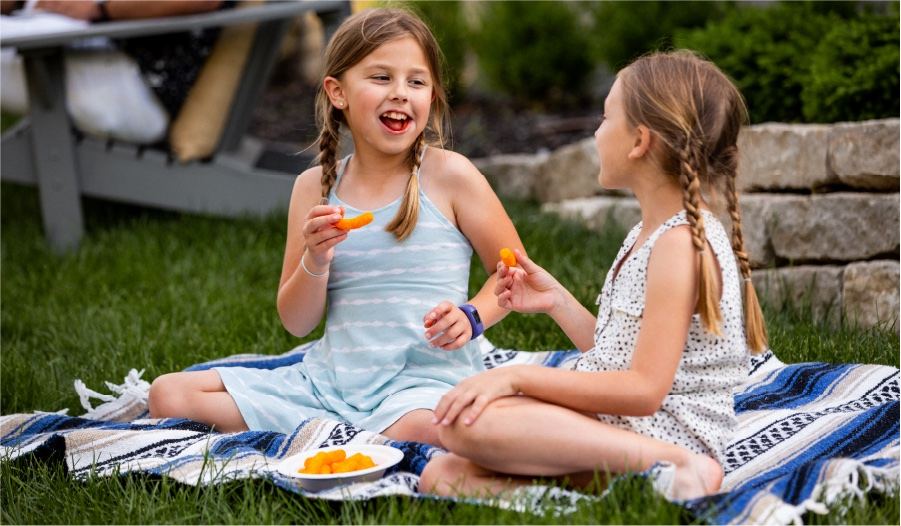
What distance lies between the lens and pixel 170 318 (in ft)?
13.2

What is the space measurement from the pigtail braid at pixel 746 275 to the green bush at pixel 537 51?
4831 mm

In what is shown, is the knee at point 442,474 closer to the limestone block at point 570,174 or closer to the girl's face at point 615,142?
the girl's face at point 615,142

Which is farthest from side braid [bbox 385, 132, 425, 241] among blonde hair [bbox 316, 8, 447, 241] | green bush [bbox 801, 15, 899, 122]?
green bush [bbox 801, 15, 899, 122]

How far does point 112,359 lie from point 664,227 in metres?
1.98

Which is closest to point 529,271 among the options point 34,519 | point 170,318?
point 34,519

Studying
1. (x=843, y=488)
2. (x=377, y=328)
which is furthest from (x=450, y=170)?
(x=843, y=488)

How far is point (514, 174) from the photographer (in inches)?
237

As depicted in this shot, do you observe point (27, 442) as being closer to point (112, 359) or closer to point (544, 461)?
point (112, 359)

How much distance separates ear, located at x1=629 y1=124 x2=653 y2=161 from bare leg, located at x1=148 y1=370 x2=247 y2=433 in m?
1.23

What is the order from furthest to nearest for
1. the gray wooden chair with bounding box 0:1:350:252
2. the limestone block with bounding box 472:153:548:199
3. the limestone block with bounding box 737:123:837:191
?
the limestone block with bounding box 472:153:548:199 < the gray wooden chair with bounding box 0:1:350:252 < the limestone block with bounding box 737:123:837:191

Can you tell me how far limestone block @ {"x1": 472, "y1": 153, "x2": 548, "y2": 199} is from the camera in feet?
19.6

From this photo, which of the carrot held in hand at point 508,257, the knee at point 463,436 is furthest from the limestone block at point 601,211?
the knee at point 463,436

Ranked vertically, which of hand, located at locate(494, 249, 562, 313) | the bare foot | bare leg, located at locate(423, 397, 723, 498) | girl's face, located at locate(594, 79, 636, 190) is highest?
girl's face, located at locate(594, 79, 636, 190)

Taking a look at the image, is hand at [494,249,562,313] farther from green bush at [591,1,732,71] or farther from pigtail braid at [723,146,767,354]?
green bush at [591,1,732,71]
